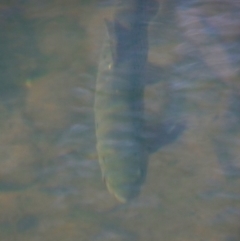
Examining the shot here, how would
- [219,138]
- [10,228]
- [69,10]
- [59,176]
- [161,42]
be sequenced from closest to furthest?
[10,228] → [59,176] → [219,138] → [161,42] → [69,10]

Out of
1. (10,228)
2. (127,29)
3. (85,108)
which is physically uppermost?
(127,29)

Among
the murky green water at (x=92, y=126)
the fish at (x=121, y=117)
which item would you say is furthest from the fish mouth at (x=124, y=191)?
the murky green water at (x=92, y=126)

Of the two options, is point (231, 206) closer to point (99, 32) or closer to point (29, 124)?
point (29, 124)

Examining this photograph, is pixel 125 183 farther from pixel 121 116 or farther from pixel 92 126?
pixel 92 126

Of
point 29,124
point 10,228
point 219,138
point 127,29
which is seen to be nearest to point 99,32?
point 127,29

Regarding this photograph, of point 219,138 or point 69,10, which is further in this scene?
point 69,10

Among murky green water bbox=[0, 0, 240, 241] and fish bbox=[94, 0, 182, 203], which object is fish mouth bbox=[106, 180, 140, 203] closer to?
fish bbox=[94, 0, 182, 203]

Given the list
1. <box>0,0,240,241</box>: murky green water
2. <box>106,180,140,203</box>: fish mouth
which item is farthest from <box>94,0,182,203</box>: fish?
<box>0,0,240,241</box>: murky green water
